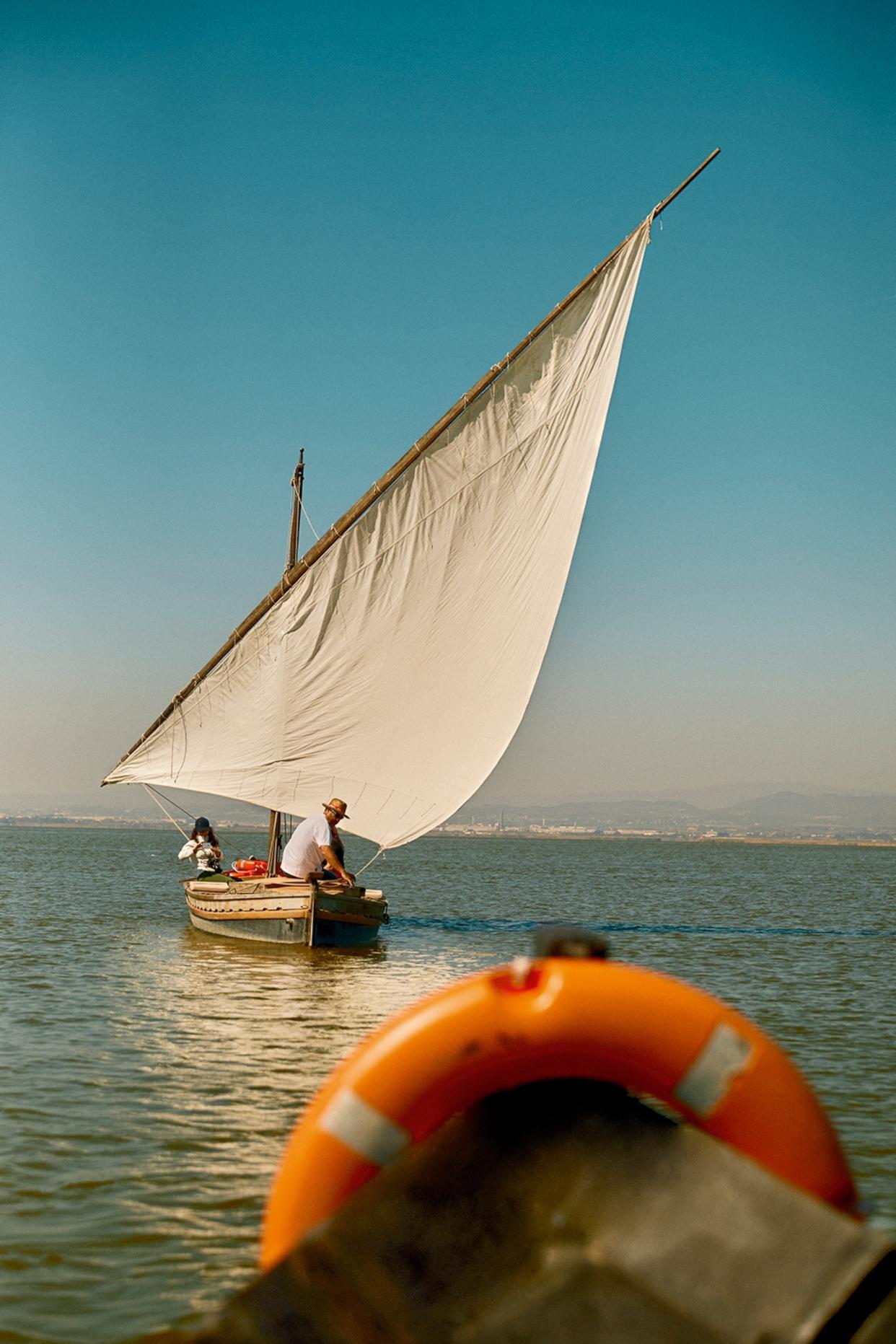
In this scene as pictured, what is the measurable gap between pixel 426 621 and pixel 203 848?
9.33 meters

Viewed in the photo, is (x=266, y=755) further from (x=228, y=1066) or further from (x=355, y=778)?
(x=228, y=1066)

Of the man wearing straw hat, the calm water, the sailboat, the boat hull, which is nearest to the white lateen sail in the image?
the sailboat

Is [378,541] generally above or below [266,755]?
above

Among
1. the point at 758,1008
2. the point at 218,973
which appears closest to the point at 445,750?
the point at 218,973

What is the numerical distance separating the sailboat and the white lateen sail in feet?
0.09

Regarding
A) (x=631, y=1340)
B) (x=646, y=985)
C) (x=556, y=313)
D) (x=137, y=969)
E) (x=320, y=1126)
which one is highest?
(x=556, y=313)

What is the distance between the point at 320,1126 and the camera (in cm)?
412

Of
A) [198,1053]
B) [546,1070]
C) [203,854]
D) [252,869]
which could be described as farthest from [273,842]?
[546,1070]

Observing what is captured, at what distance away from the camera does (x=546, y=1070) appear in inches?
163

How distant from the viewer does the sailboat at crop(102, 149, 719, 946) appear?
17.9 meters

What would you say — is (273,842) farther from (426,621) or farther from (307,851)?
(426,621)

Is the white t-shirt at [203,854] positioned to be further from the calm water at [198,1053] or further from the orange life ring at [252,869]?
the calm water at [198,1053]

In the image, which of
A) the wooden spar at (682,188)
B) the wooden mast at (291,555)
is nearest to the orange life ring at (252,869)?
the wooden mast at (291,555)

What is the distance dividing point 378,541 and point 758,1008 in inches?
378
